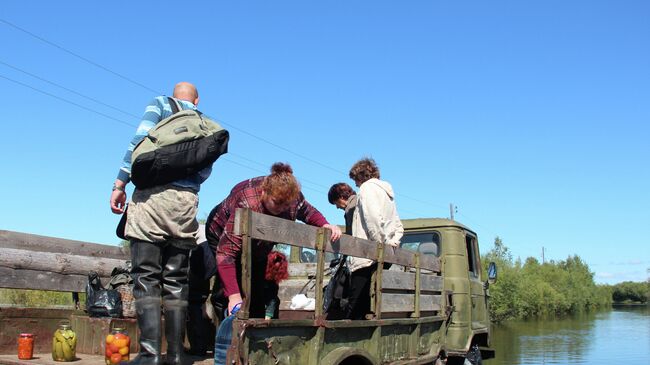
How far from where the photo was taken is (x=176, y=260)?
372cm

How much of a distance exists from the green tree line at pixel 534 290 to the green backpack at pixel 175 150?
4173 cm

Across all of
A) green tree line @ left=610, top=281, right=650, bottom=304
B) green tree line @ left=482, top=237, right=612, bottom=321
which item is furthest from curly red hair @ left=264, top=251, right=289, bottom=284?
green tree line @ left=610, top=281, right=650, bottom=304

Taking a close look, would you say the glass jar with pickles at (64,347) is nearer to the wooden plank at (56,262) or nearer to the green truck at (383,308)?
the wooden plank at (56,262)

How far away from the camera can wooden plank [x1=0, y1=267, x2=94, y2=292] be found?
4.10 meters

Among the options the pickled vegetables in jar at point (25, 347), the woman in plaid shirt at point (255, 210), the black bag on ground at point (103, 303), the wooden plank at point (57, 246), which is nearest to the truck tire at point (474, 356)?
the woman in plaid shirt at point (255, 210)

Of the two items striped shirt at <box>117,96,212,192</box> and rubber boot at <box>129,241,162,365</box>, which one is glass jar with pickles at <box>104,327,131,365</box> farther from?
striped shirt at <box>117,96,212,192</box>

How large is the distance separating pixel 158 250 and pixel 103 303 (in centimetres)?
80

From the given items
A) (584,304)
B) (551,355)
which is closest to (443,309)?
(551,355)

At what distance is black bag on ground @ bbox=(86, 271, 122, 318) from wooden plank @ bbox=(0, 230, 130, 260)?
2.04 feet

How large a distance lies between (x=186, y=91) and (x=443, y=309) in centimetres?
365

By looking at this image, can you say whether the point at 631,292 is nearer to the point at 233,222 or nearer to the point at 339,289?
the point at 339,289

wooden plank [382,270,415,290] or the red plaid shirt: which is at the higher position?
the red plaid shirt

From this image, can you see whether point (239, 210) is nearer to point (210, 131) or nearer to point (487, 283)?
point (210, 131)

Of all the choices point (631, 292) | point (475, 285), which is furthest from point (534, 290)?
point (631, 292)
